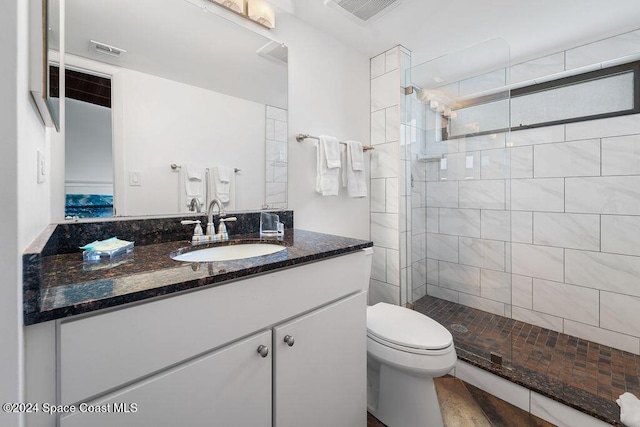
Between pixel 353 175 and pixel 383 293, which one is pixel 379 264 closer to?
pixel 383 293

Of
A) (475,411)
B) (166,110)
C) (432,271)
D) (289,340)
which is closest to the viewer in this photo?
(289,340)

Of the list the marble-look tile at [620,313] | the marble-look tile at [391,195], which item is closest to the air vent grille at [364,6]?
the marble-look tile at [391,195]

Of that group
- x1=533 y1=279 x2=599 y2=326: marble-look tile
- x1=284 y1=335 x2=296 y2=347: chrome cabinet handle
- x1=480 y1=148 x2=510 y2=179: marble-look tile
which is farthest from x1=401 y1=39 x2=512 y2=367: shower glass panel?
x1=284 y1=335 x2=296 y2=347: chrome cabinet handle

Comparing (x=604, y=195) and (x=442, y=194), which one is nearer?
(x=604, y=195)

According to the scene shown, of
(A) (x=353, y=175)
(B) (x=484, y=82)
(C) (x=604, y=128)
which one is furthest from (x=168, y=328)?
(C) (x=604, y=128)

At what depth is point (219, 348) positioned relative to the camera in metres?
0.75

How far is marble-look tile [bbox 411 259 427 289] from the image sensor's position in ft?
7.14

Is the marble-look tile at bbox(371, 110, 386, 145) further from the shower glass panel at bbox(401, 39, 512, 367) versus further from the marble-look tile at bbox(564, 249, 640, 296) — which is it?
the marble-look tile at bbox(564, 249, 640, 296)

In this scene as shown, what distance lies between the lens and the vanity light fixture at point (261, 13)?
1.49 meters

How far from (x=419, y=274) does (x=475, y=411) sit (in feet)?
3.16

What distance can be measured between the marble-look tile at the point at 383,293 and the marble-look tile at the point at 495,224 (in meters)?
0.81

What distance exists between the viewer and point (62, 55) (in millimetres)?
1007

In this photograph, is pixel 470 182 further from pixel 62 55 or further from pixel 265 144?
pixel 62 55

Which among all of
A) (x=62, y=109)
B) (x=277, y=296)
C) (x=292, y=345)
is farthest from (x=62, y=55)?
(x=292, y=345)
